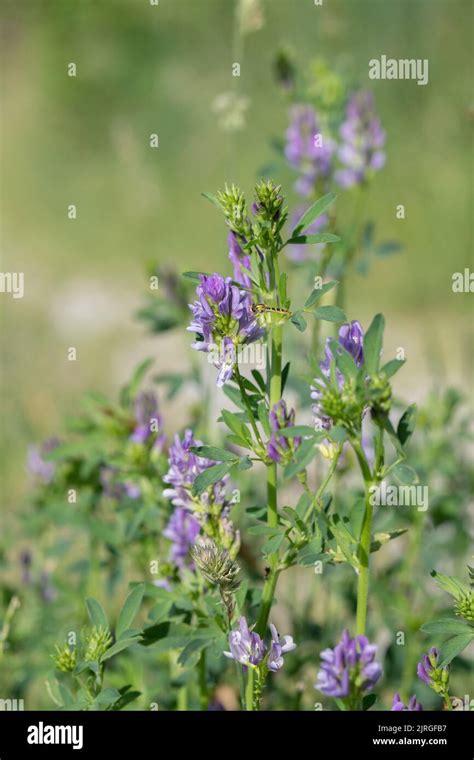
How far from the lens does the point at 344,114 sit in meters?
2.44

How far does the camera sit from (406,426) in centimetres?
128

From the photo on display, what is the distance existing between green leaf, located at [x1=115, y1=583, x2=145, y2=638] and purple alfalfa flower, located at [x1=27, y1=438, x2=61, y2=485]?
2.76ft

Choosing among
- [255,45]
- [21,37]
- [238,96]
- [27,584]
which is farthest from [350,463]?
[21,37]

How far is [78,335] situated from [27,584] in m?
3.22

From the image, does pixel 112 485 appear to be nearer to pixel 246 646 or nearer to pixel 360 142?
pixel 246 646

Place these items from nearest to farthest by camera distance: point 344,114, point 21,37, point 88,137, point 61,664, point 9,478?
point 61,664 < point 344,114 < point 9,478 < point 88,137 < point 21,37

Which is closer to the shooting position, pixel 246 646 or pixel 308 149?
pixel 246 646

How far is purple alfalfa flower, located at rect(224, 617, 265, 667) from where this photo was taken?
1.24 metres

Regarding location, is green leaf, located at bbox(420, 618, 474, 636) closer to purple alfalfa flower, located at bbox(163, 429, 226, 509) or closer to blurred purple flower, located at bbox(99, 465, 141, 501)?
purple alfalfa flower, located at bbox(163, 429, 226, 509)

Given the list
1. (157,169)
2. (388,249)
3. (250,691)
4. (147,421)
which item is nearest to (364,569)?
(250,691)

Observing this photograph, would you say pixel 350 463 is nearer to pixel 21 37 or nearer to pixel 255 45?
pixel 255 45

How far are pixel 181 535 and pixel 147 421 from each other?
29 centimetres

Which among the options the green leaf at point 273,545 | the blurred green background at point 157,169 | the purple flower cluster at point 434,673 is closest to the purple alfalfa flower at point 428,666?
the purple flower cluster at point 434,673
